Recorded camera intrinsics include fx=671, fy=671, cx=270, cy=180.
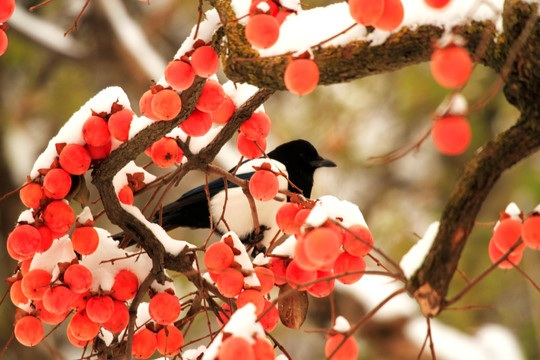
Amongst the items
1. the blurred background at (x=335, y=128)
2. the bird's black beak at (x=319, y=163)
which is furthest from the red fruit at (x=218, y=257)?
the blurred background at (x=335, y=128)

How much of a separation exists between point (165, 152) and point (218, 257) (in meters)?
Result: 0.30

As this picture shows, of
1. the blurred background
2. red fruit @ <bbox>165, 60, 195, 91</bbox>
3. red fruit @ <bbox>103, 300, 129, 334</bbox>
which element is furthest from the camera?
the blurred background

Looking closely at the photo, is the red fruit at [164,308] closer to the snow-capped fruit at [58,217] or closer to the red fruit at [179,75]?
the snow-capped fruit at [58,217]

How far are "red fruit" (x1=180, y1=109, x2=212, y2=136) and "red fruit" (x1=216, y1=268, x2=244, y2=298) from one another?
268mm

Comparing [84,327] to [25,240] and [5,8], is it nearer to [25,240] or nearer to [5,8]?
[25,240]

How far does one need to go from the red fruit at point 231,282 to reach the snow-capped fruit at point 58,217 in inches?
11.0

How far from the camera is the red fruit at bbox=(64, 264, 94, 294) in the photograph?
1.13 metres

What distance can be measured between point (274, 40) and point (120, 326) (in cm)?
59

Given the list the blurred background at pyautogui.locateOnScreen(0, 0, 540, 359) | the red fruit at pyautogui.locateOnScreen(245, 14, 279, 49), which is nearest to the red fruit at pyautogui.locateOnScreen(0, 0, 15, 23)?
the red fruit at pyautogui.locateOnScreen(245, 14, 279, 49)

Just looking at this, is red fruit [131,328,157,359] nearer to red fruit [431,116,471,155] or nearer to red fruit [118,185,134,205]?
red fruit [118,185,134,205]

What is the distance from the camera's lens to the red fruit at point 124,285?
3.92ft

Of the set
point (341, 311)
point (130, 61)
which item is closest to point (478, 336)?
point (341, 311)

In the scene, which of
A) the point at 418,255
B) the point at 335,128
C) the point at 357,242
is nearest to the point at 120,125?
the point at 357,242

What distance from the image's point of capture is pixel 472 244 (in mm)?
5234
